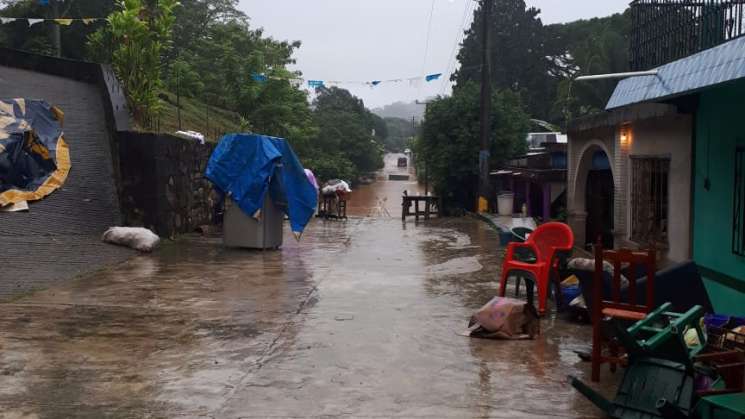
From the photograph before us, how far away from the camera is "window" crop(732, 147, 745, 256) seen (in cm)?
700

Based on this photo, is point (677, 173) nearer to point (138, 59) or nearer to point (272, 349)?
point (272, 349)

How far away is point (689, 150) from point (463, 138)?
18.6 meters

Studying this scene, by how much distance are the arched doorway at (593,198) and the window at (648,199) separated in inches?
152

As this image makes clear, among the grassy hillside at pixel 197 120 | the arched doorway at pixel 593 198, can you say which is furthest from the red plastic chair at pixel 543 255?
the grassy hillside at pixel 197 120

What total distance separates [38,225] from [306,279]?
4625mm

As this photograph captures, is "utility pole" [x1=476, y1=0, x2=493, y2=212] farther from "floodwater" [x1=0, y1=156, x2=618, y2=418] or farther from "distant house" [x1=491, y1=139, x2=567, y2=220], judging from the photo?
"floodwater" [x1=0, y1=156, x2=618, y2=418]

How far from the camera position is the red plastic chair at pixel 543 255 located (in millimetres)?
8148

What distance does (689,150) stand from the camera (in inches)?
347

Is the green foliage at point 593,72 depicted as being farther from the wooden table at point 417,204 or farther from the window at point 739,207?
the window at point 739,207

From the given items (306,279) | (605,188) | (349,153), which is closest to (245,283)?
(306,279)

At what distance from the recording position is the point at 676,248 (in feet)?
30.3

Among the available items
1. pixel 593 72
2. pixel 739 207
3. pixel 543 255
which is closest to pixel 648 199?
pixel 543 255

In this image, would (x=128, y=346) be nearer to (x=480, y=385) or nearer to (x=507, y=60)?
(x=480, y=385)

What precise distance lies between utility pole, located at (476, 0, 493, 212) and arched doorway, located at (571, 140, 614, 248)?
9.31 meters
